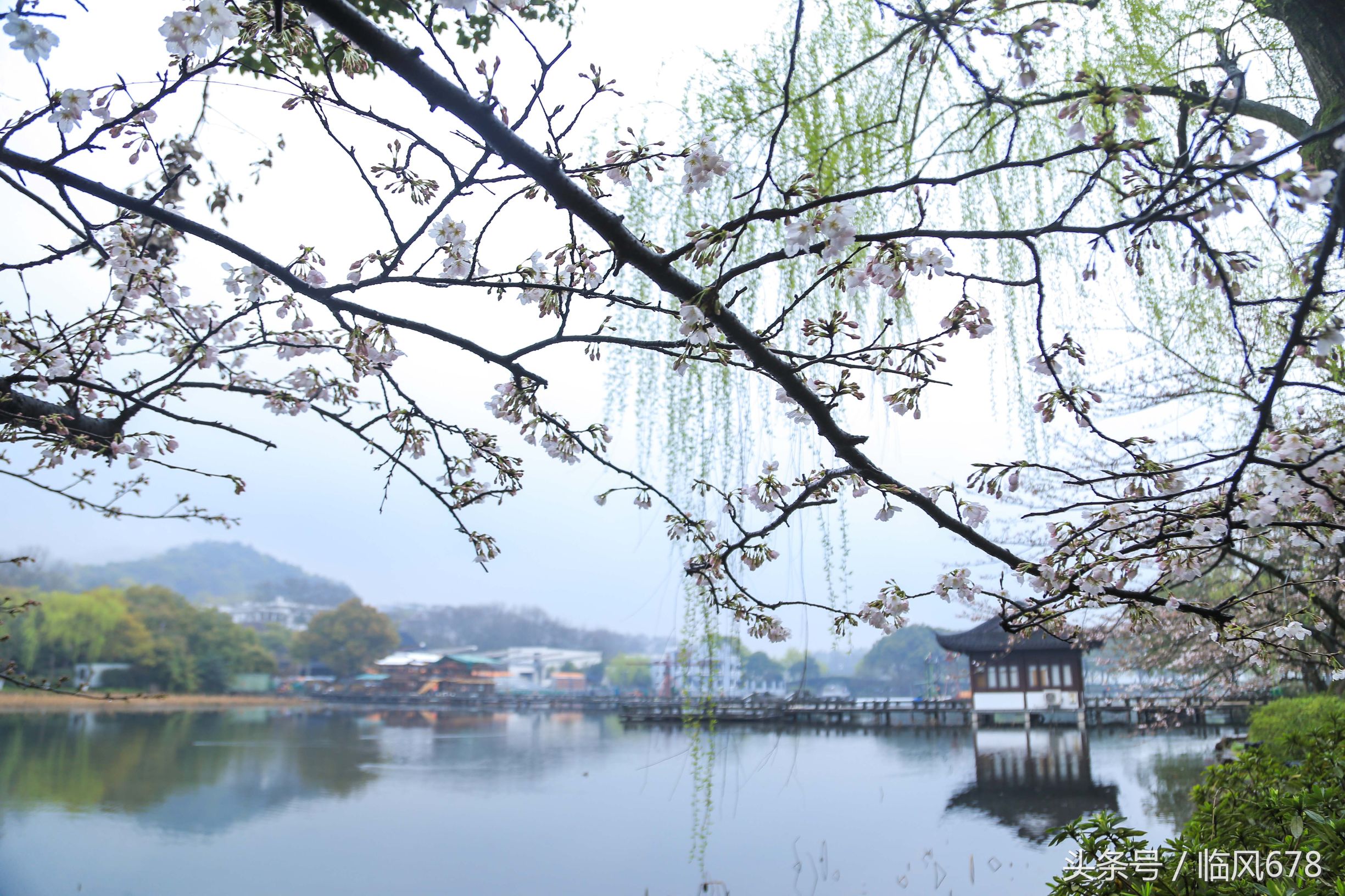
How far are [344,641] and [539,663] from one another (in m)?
14.5

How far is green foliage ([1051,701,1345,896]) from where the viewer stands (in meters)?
1.30

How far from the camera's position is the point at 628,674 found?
46.6 metres

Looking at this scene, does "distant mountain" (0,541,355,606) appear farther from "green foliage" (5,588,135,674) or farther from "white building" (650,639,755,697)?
"white building" (650,639,755,697)

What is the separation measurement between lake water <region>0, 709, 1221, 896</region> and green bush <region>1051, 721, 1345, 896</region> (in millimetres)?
1325

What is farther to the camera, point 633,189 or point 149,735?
point 149,735

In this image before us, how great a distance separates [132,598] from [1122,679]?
33.4 meters

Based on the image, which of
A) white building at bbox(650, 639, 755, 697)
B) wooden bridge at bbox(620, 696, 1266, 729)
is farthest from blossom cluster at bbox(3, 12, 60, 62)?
wooden bridge at bbox(620, 696, 1266, 729)

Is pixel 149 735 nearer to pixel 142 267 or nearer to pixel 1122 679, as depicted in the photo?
pixel 142 267

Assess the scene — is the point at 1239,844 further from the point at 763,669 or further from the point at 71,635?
the point at 763,669

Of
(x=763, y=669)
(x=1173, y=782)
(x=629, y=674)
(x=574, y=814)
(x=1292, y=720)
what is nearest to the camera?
(x=1292, y=720)

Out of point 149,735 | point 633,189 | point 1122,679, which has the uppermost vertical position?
point 633,189

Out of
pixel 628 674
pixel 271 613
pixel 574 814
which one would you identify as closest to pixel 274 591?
pixel 271 613

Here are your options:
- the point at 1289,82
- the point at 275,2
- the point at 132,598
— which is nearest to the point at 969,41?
the point at 275,2

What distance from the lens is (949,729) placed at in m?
19.2
